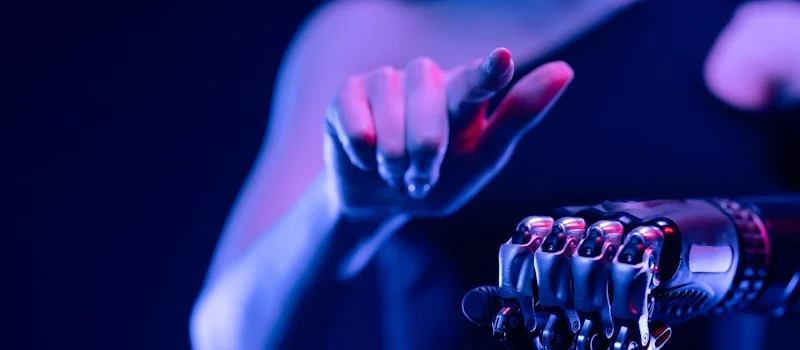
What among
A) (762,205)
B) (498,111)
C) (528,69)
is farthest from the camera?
(528,69)

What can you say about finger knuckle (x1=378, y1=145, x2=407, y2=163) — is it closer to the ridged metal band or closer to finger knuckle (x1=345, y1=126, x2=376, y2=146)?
finger knuckle (x1=345, y1=126, x2=376, y2=146)

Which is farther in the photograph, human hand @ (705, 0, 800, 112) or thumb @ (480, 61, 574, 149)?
human hand @ (705, 0, 800, 112)

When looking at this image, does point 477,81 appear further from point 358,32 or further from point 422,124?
point 358,32

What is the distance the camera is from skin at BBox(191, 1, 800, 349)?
0.69 metres

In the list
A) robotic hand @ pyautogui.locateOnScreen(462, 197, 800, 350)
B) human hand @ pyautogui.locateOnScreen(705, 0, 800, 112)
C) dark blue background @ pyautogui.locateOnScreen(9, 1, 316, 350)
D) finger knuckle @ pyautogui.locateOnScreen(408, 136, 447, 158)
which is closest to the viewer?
robotic hand @ pyautogui.locateOnScreen(462, 197, 800, 350)

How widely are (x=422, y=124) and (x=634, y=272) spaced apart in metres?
0.25

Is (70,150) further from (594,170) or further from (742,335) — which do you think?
(742,335)

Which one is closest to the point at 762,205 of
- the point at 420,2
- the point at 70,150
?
the point at 420,2

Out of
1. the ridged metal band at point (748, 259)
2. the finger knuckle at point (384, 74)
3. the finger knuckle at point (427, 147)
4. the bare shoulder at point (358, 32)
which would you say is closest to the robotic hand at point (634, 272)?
the ridged metal band at point (748, 259)

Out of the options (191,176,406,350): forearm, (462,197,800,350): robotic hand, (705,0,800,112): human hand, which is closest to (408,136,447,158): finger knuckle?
(462,197,800,350): robotic hand

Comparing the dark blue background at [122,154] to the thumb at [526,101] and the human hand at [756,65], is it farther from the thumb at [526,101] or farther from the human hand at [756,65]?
the human hand at [756,65]

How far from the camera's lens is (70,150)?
833 mm

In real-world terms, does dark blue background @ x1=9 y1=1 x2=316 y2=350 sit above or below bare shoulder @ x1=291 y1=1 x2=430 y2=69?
below

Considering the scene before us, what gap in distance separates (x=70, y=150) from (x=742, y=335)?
935 millimetres
